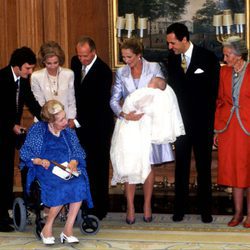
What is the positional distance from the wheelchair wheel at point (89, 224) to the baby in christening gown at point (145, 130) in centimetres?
59

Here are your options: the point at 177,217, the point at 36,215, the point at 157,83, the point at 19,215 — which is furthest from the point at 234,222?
the point at 19,215

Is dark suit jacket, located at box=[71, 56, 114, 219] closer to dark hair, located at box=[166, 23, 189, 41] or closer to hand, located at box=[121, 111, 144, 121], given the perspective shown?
hand, located at box=[121, 111, 144, 121]

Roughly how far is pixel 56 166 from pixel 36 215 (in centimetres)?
50

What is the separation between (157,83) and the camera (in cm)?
787

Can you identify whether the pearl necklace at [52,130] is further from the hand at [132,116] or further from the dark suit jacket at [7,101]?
the hand at [132,116]

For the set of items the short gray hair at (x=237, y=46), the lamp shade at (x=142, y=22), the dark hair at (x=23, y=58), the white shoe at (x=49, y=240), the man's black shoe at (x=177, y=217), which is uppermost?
the lamp shade at (x=142, y=22)

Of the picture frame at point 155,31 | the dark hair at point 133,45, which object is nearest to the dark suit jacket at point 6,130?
the dark hair at point 133,45

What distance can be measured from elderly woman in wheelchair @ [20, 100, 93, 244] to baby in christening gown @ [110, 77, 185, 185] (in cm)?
62

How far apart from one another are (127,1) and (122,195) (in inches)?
98.9

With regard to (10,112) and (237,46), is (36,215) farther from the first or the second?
(237,46)

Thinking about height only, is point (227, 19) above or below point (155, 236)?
above

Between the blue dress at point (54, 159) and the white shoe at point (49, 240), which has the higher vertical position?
the blue dress at point (54, 159)

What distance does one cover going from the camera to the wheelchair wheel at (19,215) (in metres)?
7.63

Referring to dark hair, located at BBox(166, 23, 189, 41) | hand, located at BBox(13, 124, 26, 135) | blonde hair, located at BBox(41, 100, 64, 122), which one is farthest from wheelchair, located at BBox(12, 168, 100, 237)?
dark hair, located at BBox(166, 23, 189, 41)
